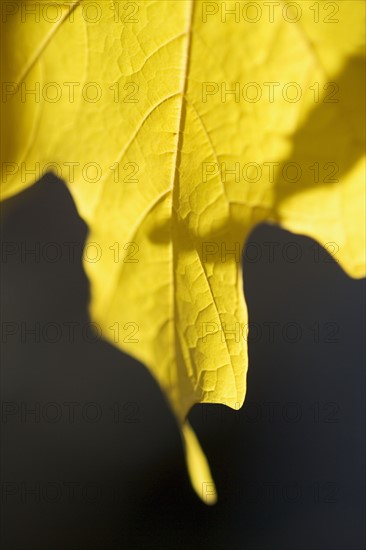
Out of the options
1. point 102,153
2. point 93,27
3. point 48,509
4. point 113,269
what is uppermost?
point 93,27

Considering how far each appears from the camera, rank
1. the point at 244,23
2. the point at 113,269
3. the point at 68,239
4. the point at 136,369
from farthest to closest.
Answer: the point at 136,369 < the point at 68,239 < the point at 113,269 < the point at 244,23

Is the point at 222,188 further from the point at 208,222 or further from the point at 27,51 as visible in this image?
the point at 27,51

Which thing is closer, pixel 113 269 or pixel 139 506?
pixel 113 269

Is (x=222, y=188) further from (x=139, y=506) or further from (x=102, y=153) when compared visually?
(x=139, y=506)

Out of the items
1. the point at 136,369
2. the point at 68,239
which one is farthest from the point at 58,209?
the point at 136,369

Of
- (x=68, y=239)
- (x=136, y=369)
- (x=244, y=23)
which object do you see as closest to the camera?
(x=244, y=23)

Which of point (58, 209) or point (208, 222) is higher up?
point (58, 209)

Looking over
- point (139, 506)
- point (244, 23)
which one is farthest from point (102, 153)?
point (139, 506)
